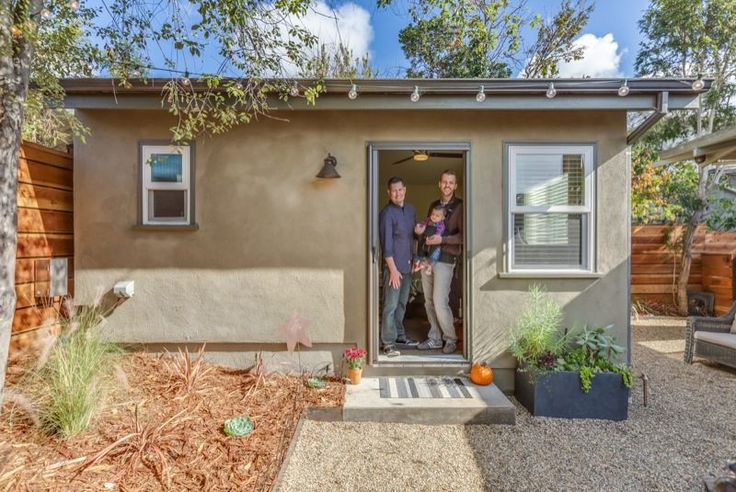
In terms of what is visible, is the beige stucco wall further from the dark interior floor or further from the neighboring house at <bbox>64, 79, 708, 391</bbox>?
the dark interior floor

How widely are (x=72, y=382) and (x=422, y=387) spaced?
284 centimetres

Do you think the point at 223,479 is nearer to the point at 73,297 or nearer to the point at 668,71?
the point at 73,297

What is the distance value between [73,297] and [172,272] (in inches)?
46.1

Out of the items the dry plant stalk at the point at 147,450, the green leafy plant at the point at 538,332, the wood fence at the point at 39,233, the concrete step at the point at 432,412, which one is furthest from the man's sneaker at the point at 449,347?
the wood fence at the point at 39,233

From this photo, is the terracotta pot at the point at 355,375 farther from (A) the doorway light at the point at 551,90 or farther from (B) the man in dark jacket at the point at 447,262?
(A) the doorway light at the point at 551,90

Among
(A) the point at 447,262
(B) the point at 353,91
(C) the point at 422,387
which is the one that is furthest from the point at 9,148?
(A) the point at 447,262

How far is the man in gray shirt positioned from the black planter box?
150 cm

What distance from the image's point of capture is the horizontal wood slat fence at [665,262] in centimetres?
781

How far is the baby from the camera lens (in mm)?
4508

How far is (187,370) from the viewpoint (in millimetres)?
3693

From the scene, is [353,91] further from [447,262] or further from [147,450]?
[147,450]

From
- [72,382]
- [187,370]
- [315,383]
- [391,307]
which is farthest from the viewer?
[391,307]

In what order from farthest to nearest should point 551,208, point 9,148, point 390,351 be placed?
1. point 390,351
2. point 551,208
3. point 9,148

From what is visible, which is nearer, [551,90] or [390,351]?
[551,90]
